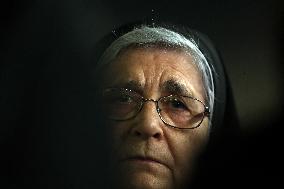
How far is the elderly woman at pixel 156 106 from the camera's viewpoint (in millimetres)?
1121

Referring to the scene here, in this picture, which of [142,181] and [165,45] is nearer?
[142,181]

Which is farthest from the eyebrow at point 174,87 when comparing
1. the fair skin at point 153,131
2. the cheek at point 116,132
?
the cheek at point 116,132

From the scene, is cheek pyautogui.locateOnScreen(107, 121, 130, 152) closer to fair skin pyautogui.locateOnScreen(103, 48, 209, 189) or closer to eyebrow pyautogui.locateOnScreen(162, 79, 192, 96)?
fair skin pyautogui.locateOnScreen(103, 48, 209, 189)

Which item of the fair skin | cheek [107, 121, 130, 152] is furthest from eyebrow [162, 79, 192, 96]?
cheek [107, 121, 130, 152]

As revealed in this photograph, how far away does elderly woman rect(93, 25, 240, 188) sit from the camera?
112cm

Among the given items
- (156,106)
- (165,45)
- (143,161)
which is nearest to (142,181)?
(143,161)

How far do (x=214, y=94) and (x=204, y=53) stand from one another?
0.40 ft

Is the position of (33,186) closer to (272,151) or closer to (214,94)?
(214,94)

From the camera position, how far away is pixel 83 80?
1121 millimetres

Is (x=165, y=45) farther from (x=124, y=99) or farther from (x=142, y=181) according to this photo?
(x=142, y=181)

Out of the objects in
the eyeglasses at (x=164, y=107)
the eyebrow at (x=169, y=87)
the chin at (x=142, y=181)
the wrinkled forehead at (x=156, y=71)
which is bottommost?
the chin at (x=142, y=181)

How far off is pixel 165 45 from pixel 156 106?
0.62ft

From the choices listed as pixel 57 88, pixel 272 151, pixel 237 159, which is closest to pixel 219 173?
pixel 237 159

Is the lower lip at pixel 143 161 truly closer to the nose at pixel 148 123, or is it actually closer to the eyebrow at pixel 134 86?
the nose at pixel 148 123
